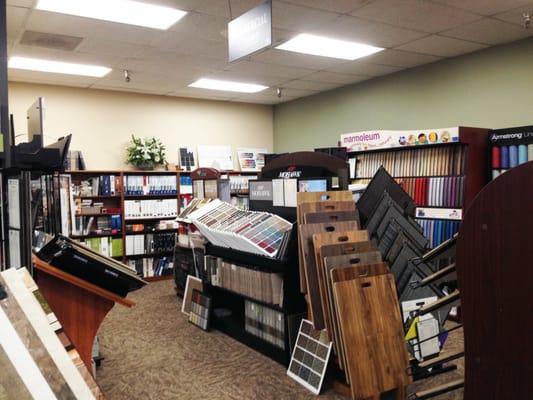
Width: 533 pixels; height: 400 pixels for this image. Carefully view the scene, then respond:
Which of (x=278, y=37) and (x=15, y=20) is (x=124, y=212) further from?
(x=278, y=37)

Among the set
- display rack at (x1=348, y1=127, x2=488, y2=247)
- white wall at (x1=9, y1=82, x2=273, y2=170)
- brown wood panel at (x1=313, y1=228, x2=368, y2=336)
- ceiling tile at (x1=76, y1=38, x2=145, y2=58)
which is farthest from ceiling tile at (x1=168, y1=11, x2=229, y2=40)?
white wall at (x1=9, y1=82, x2=273, y2=170)

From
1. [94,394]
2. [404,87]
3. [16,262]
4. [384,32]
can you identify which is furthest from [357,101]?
[94,394]

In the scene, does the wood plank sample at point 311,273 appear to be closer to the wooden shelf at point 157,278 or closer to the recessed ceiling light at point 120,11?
the recessed ceiling light at point 120,11

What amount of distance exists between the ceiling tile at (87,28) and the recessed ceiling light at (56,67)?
1172mm

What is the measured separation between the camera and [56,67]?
222 inches

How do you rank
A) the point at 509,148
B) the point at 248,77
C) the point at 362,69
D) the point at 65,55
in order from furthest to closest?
the point at 248,77
the point at 362,69
the point at 65,55
the point at 509,148

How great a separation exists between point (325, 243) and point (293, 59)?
11.0 ft

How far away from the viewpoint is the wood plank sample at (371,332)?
2.47m

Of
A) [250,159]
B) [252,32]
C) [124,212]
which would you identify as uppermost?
[252,32]

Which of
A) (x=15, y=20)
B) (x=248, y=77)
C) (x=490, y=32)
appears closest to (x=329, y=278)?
(x=490, y=32)

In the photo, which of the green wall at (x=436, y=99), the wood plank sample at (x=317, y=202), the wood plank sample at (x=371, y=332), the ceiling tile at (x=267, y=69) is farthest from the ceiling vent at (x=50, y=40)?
the green wall at (x=436, y=99)

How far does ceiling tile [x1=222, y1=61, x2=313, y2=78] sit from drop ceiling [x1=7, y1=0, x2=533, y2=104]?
0.04 feet

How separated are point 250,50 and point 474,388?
260cm

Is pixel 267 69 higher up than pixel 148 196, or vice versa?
pixel 267 69
